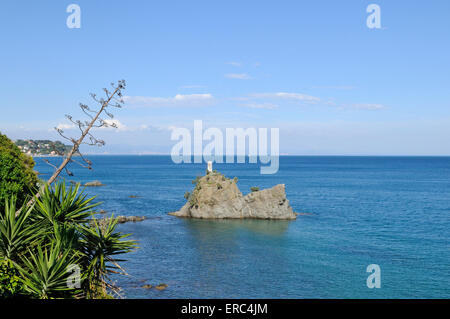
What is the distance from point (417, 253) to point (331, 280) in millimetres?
18153

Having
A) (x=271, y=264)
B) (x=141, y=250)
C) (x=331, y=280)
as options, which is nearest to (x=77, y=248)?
(x=331, y=280)

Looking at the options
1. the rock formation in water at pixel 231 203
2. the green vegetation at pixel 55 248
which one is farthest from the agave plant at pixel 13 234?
the rock formation in water at pixel 231 203

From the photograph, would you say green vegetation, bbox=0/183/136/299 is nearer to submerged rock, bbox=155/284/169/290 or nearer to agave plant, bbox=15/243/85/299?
agave plant, bbox=15/243/85/299

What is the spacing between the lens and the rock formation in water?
252ft

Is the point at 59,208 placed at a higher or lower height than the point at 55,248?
higher

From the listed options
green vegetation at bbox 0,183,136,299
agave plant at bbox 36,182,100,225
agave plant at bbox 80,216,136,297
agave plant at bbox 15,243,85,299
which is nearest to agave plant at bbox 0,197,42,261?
green vegetation at bbox 0,183,136,299

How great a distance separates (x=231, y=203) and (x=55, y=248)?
6714 cm

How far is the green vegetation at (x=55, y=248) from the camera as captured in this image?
39.2 feet

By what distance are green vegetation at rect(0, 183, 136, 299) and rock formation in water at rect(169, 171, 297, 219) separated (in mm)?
63020

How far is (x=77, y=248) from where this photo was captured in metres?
13.6

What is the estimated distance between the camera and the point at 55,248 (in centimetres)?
1215

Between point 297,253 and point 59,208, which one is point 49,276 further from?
point 297,253

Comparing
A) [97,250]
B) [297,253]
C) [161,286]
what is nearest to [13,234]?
[97,250]

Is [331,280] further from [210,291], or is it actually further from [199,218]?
[199,218]
